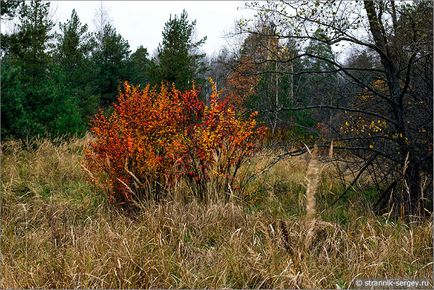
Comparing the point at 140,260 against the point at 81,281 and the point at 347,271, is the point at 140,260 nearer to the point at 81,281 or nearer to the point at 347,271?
the point at 81,281

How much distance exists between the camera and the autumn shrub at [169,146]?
16.7 feet

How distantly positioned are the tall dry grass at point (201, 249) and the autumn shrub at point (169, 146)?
1.31ft

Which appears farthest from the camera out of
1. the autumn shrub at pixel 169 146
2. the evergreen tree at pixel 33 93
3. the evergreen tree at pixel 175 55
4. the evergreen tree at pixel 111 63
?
the evergreen tree at pixel 111 63

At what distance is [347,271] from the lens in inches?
131

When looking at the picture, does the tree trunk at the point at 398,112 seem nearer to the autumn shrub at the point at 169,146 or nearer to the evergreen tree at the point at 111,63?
the autumn shrub at the point at 169,146

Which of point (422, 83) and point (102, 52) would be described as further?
point (102, 52)

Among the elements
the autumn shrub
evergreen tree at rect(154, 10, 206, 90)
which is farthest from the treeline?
the autumn shrub

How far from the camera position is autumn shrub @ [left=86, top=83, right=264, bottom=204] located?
16.7 feet

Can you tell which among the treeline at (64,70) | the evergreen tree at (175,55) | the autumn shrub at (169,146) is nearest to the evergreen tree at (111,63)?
the treeline at (64,70)

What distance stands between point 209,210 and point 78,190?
2.51 meters

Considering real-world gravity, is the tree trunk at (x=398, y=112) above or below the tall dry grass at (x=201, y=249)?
above

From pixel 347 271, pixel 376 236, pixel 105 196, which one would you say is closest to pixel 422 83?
pixel 376 236

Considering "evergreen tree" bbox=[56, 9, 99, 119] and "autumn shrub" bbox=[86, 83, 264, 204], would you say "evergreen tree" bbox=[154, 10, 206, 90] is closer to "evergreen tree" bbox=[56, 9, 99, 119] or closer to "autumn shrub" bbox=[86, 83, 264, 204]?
"evergreen tree" bbox=[56, 9, 99, 119]

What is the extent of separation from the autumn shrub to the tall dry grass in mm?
399
